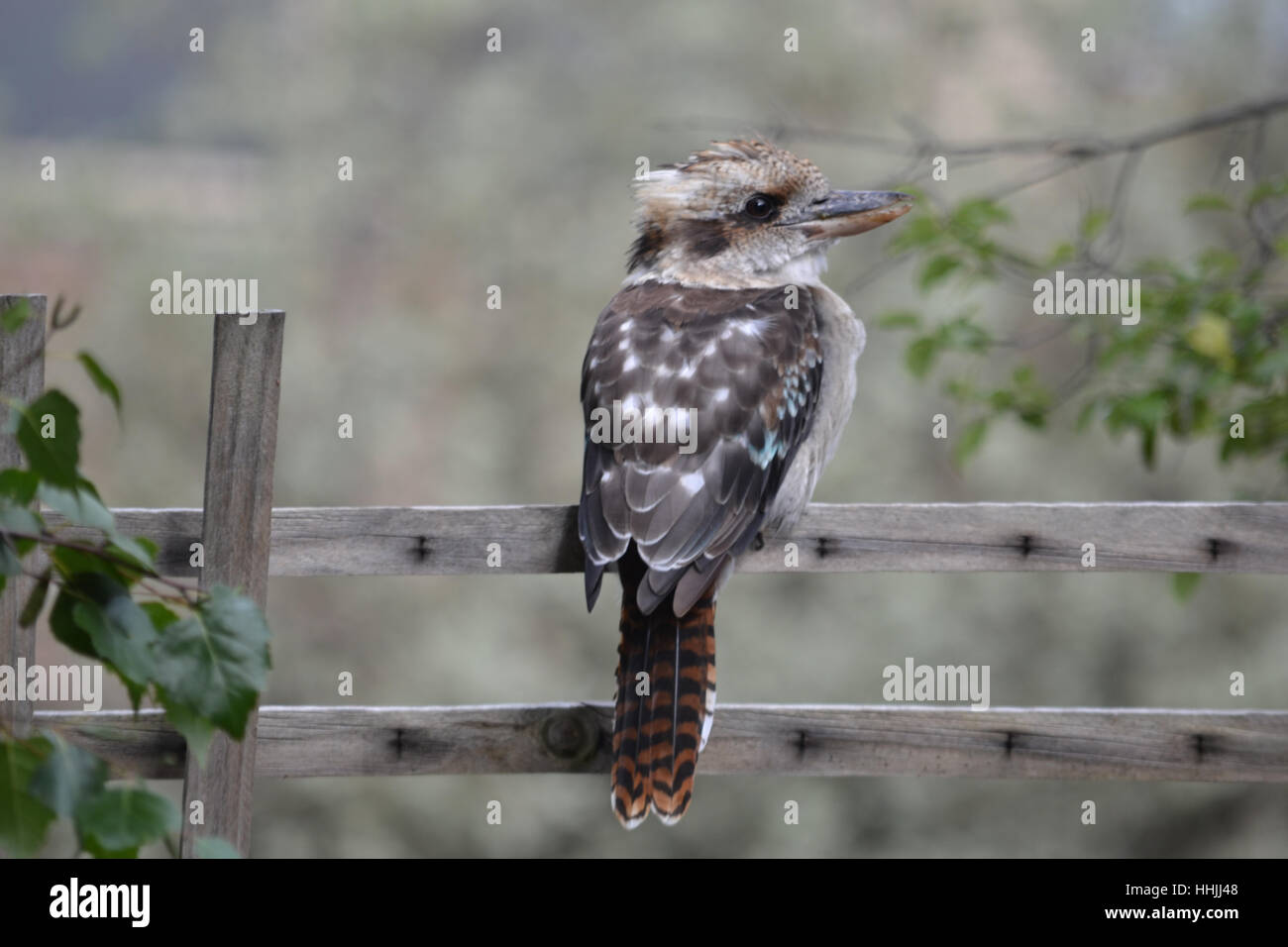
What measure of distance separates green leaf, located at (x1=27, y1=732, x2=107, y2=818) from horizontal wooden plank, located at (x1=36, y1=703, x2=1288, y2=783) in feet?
3.70

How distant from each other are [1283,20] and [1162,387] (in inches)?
286

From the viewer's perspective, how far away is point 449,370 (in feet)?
29.2

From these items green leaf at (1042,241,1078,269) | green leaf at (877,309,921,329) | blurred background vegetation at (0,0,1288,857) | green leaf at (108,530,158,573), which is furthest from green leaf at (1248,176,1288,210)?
blurred background vegetation at (0,0,1288,857)

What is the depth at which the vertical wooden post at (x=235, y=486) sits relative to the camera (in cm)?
182

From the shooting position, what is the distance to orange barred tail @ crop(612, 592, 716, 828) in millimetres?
1974

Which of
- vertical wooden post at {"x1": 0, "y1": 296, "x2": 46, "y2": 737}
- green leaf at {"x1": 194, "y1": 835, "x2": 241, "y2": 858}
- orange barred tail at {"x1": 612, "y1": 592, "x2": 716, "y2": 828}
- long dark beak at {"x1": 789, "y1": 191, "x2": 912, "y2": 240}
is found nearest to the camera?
green leaf at {"x1": 194, "y1": 835, "x2": 241, "y2": 858}

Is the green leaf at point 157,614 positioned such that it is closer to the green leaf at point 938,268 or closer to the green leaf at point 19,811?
the green leaf at point 19,811

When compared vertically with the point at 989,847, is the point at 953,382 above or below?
above

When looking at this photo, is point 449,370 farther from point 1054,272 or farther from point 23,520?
point 23,520

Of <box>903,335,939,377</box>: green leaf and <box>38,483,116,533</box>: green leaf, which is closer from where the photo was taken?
<box>38,483,116,533</box>: green leaf

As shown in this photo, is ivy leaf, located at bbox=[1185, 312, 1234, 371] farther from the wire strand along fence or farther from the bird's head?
the bird's head

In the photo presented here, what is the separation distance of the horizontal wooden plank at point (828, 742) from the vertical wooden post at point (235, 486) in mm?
180
